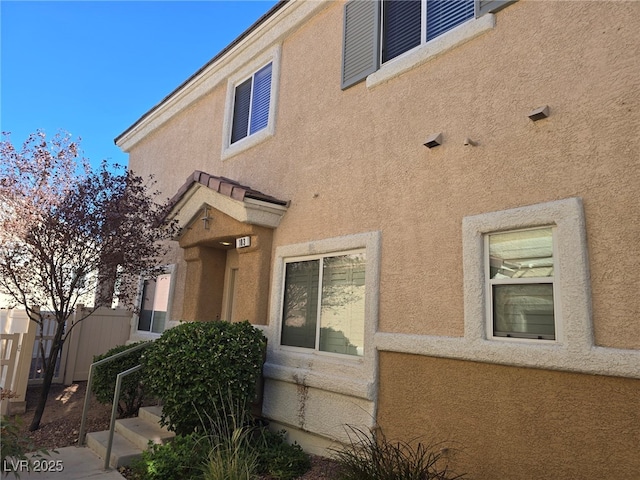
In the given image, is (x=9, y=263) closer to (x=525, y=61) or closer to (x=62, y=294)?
(x=62, y=294)

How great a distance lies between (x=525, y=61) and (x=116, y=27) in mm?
8996

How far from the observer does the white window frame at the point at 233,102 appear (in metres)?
8.14

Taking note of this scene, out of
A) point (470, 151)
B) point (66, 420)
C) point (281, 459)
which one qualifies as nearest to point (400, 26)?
point (470, 151)

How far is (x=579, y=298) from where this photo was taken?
387 centimetres

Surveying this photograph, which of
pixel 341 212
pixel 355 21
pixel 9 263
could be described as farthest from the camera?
pixel 9 263

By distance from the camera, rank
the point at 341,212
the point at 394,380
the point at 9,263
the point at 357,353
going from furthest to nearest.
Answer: the point at 9,263
the point at 341,212
the point at 357,353
the point at 394,380

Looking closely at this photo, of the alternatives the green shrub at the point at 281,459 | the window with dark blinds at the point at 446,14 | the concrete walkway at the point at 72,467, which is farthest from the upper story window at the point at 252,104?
the concrete walkway at the point at 72,467

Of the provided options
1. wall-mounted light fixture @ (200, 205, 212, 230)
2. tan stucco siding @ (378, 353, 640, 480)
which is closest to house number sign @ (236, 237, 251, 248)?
wall-mounted light fixture @ (200, 205, 212, 230)

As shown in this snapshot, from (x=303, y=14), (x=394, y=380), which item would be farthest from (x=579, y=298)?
(x=303, y=14)

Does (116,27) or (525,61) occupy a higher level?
(116,27)

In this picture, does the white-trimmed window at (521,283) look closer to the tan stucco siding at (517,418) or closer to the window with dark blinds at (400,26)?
the tan stucco siding at (517,418)

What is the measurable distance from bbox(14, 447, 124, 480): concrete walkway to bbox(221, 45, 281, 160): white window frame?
569cm

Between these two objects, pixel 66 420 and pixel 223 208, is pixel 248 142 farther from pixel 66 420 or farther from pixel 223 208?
pixel 66 420

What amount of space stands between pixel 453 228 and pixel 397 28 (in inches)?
133
